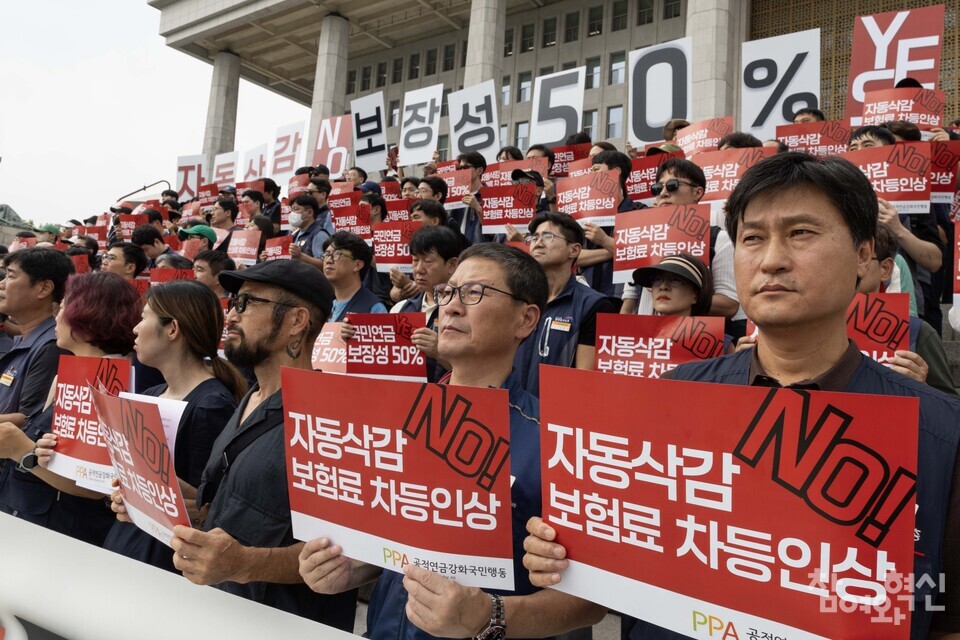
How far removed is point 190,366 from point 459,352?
4.62ft

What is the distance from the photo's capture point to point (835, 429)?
1.20 m

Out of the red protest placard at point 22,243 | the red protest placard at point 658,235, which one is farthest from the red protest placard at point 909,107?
the red protest placard at point 22,243

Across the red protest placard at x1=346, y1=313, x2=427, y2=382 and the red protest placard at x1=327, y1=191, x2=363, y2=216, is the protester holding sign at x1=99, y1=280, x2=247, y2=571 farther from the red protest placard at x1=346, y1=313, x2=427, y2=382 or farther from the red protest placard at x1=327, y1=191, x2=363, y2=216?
Answer: the red protest placard at x1=327, y1=191, x2=363, y2=216

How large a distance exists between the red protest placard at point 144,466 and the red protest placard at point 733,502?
1.14m

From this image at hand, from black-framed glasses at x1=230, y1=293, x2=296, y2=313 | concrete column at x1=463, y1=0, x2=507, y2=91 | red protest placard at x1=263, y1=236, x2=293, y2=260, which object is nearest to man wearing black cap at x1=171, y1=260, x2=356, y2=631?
black-framed glasses at x1=230, y1=293, x2=296, y2=313

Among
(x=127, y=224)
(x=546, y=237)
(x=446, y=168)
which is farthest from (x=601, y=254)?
(x=127, y=224)

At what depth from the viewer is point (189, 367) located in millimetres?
3084

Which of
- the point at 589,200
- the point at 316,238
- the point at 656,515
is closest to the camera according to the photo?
the point at 656,515

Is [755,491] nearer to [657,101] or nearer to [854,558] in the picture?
[854,558]

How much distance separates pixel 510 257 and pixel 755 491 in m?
1.48

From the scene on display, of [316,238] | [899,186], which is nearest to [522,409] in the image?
[899,186]

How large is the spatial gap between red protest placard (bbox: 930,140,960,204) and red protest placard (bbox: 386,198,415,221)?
534 centimetres

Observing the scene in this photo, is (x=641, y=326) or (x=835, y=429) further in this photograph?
(x=641, y=326)

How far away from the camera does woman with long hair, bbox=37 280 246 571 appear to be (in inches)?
107
